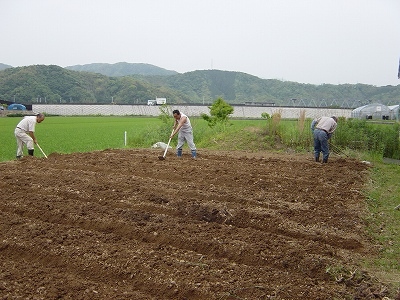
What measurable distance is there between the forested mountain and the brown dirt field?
5483cm

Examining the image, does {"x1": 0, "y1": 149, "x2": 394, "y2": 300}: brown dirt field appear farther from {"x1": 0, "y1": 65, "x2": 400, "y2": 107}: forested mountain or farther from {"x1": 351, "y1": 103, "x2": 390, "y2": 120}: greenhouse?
{"x1": 0, "y1": 65, "x2": 400, "y2": 107}: forested mountain

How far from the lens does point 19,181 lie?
870 cm

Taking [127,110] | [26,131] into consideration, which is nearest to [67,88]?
[127,110]

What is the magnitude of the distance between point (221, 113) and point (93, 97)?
6075cm

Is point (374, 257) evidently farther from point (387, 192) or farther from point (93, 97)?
point (93, 97)

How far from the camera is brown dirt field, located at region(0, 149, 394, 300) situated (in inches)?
164

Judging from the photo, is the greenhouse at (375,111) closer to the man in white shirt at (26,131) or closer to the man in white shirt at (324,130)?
the man in white shirt at (324,130)

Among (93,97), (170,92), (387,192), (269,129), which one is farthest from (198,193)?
(170,92)

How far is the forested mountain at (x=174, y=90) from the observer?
247 ft

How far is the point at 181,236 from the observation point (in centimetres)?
548

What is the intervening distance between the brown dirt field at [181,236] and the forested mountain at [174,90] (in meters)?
54.8

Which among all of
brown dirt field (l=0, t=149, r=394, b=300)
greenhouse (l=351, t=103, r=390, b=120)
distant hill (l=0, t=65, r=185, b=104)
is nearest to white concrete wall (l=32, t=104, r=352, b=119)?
greenhouse (l=351, t=103, r=390, b=120)

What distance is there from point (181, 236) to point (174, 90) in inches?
3783

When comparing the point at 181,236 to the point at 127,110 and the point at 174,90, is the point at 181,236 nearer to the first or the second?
the point at 127,110
